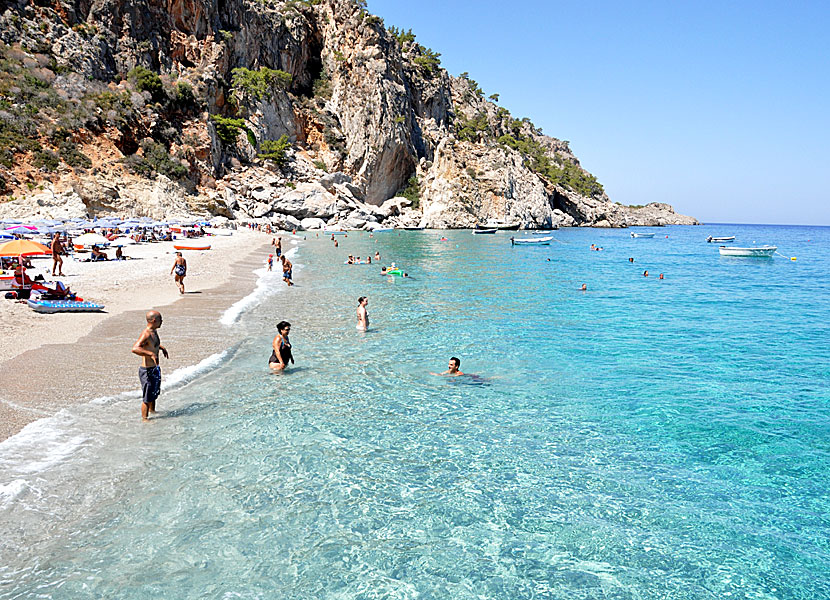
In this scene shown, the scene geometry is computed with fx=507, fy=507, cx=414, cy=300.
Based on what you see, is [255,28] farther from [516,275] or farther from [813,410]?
[813,410]

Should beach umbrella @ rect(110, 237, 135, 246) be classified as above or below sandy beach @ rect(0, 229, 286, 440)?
above

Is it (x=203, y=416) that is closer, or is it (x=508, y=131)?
(x=203, y=416)

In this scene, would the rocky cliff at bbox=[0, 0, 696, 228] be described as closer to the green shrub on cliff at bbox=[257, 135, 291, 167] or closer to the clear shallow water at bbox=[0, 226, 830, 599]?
the green shrub on cliff at bbox=[257, 135, 291, 167]

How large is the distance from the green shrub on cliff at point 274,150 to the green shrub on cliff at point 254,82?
695cm

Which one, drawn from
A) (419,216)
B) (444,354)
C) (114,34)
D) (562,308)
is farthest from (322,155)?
(444,354)

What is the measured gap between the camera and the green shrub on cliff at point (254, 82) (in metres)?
74.6

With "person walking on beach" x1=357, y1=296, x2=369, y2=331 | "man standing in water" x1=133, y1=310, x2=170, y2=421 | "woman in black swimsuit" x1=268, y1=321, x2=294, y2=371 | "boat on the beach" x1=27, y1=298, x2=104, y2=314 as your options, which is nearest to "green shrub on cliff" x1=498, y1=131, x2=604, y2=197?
"person walking on beach" x1=357, y1=296, x2=369, y2=331

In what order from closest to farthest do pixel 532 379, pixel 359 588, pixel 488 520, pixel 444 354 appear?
pixel 359 588, pixel 488 520, pixel 532 379, pixel 444 354

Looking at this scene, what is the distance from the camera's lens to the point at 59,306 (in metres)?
14.6

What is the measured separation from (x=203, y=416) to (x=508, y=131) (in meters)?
129

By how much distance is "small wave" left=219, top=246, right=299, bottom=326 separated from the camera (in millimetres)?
16139

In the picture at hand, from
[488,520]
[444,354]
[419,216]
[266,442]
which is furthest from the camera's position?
[419,216]

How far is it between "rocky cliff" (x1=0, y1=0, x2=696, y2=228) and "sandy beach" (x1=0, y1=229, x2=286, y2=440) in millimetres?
27774

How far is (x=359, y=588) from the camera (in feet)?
15.9
